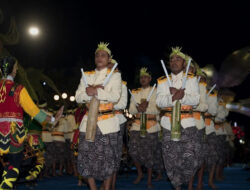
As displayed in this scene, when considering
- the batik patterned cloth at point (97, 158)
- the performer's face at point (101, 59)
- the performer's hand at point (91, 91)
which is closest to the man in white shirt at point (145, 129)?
the performer's face at point (101, 59)

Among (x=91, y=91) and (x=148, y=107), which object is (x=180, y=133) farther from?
(x=148, y=107)

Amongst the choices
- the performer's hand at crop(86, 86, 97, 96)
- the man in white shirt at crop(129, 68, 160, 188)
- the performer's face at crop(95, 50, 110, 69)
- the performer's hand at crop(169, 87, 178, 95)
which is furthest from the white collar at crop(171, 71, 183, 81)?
the man in white shirt at crop(129, 68, 160, 188)

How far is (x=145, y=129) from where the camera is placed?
11.0 metres

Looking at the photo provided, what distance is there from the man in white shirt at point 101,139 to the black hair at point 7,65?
42.5 inches

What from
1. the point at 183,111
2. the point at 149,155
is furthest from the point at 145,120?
the point at 183,111

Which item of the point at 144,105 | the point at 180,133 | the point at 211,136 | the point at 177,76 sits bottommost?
the point at 180,133

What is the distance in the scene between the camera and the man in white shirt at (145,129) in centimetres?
1117

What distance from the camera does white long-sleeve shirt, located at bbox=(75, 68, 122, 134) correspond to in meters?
6.60

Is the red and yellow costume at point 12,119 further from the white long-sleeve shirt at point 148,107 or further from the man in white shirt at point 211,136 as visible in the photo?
the white long-sleeve shirt at point 148,107

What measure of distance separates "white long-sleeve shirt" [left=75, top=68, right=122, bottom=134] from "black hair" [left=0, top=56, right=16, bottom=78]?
3.53 ft

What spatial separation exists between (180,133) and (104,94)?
4.40 ft

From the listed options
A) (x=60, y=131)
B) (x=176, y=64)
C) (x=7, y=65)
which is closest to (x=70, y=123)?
(x=60, y=131)

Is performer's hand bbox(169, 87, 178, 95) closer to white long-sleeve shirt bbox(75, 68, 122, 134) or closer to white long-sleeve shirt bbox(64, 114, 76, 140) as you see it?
white long-sleeve shirt bbox(75, 68, 122, 134)

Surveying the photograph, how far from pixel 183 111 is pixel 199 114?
142cm
